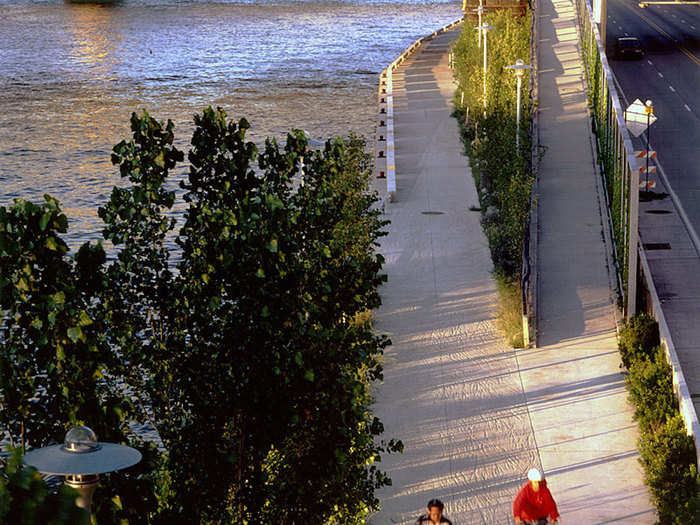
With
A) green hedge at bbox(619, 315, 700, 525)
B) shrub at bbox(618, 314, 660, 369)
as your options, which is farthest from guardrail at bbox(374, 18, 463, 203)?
green hedge at bbox(619, 315, 700, 525)

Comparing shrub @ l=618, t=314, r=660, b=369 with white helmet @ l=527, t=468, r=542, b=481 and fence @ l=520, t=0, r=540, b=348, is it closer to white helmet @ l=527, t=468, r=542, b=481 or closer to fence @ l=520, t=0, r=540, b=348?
fence @ l=520, t=0, r=540, b=348

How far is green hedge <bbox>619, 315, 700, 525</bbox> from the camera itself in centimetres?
1394

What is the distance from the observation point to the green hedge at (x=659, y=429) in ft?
45.7

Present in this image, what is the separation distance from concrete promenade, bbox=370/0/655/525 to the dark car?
2651 cm

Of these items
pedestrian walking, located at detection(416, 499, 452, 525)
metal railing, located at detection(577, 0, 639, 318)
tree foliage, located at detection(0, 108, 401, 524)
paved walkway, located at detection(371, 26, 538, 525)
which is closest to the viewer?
tree foliage, located at detection(0, 108, 401, 524)

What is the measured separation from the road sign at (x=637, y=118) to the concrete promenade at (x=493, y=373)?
214 cm

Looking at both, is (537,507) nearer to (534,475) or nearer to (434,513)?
(534,475)

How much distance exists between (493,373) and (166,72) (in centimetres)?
5965

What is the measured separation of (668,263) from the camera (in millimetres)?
25656

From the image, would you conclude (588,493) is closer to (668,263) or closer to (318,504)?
(318,504)

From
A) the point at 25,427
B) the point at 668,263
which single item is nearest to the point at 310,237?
the point at 25,427

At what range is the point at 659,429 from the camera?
16.1 metres

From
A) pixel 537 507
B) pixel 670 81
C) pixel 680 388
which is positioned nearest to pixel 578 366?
pixel 680 388

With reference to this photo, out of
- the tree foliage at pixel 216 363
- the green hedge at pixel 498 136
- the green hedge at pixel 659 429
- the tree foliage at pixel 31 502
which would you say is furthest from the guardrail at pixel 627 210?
the tree foliage at pixel 31 502
